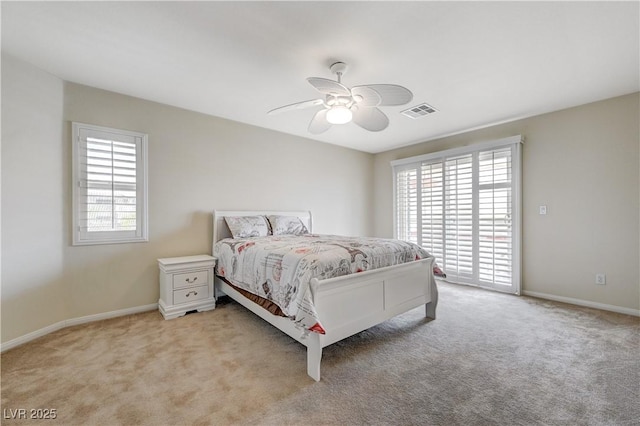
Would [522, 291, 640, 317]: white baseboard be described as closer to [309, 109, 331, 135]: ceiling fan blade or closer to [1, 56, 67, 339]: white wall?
[309, 109, 331, 135]: ceiling fan blade

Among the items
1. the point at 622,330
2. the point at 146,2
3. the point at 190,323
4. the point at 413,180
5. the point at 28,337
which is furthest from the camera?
the point at 413,180

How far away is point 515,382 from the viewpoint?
1835 mm

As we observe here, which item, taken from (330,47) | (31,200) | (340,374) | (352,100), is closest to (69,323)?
(31,200)

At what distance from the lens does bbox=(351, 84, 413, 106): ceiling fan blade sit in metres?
2.03

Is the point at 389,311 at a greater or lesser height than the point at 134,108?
lesser

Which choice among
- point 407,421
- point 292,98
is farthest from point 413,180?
point 407,421

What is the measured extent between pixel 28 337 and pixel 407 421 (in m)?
3.24

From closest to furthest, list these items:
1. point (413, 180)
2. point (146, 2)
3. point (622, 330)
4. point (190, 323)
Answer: point (146, 2), point (622, 330), point (190, 323), point (413, 180)

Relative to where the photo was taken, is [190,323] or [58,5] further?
[190,323]

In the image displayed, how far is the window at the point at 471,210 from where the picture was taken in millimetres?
3895

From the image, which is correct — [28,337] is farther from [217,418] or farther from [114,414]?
[217,418]

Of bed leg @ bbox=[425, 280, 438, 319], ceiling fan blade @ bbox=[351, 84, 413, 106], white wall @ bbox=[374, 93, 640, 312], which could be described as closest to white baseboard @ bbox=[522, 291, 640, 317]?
white wall @ bbox=[374, 93, 640, 312]

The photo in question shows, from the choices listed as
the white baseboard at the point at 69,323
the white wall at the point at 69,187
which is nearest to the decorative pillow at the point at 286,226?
the white wall at the point at 69,187

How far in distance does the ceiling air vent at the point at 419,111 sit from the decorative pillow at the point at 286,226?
7.08 ft
